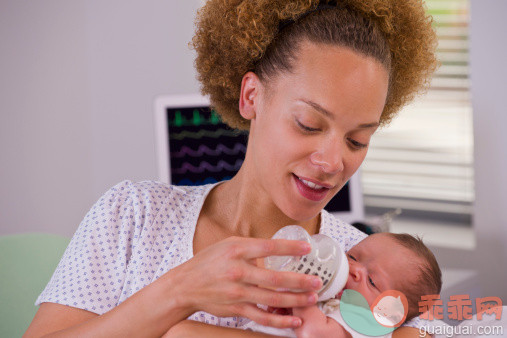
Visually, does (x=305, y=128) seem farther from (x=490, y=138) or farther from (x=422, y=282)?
(x=490, y=138)

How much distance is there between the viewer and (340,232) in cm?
161

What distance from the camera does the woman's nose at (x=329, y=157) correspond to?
1.26m

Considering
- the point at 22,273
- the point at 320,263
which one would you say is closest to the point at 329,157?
the point at 320,263

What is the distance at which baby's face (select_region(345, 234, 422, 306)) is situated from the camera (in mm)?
1274

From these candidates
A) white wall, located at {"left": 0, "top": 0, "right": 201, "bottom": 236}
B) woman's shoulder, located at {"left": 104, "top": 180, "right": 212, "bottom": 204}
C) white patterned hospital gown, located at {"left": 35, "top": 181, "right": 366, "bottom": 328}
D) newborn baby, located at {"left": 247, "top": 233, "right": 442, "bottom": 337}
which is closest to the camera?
newborn baby, located at {"left": 247, "top": 233, "right": 442, "bottom": 337}

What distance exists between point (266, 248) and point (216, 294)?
0.13 metres

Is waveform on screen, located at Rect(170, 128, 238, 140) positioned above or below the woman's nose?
below

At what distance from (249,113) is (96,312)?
0.59 m

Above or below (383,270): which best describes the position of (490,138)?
above

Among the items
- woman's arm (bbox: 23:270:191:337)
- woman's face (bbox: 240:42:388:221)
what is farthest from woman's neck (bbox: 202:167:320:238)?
woman's arm (bbox: 23:270:191:337)

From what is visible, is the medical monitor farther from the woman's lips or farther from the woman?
the woman's lips

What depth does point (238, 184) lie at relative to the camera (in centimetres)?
160

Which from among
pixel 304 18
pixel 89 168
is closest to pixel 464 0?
pixel 304 18

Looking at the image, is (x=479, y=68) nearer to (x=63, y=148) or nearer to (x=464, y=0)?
(x=464, y=0)
